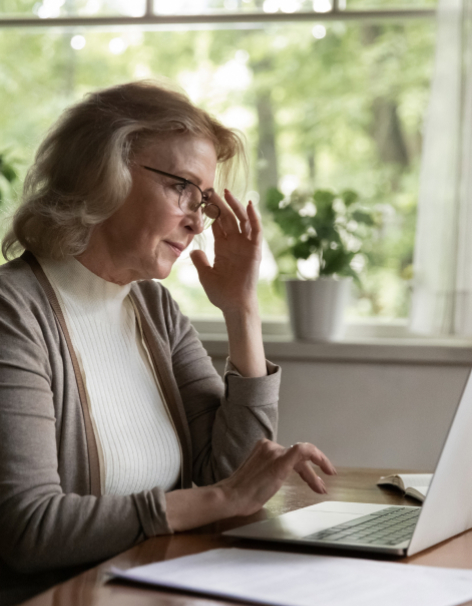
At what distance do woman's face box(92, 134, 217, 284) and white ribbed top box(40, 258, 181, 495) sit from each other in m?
0.07

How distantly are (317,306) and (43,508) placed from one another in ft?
5.29

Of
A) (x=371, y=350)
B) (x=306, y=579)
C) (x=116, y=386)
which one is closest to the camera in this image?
(x=306, y=579)

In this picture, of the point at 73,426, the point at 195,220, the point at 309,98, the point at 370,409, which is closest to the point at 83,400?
the point at 73,426

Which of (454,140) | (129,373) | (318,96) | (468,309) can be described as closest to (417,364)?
(468,309)

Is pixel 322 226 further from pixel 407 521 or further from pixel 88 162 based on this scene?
pixel 407 521

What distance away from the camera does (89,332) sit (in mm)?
1344

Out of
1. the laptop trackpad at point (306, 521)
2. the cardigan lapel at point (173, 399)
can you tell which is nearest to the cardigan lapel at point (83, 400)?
the cardigan lapel at point (173, 399)

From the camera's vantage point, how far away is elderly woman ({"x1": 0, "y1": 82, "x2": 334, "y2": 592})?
109 cm

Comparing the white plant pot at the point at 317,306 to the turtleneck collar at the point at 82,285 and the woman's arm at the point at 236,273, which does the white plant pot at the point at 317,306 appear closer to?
the woman's arm at the point at 236,273

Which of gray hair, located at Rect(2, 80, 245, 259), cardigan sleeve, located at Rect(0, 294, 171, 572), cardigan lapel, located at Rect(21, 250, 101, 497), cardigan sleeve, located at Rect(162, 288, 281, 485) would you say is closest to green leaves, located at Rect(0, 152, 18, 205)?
gray hair, located at Rect(2, 80, 245, 259)

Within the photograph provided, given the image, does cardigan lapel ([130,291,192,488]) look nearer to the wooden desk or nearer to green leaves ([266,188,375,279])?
the wooden desk

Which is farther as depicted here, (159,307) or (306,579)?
(159,307)

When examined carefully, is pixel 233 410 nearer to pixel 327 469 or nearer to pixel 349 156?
pixel 327 469

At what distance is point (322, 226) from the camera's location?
247 centimetres
